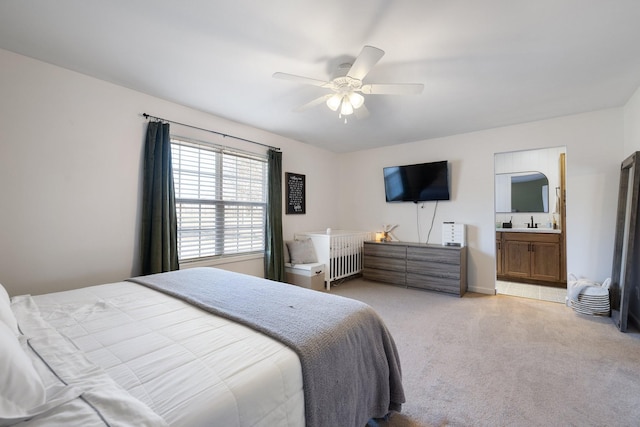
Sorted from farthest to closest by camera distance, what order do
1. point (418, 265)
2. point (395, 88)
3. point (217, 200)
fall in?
1. point (418, 265)
2. point (217, 200)
3. point (395, 88)

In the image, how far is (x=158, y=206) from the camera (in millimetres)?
2840

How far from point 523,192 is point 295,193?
4267 millimetres

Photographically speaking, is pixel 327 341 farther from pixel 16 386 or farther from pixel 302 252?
pixel 302 252

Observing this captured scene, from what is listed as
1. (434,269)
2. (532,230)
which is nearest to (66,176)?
(434,269)

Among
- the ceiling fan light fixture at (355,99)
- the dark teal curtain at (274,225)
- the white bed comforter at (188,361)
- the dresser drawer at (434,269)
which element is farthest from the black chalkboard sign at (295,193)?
the white bed comforter at (188,361)

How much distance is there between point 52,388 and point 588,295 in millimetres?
4484

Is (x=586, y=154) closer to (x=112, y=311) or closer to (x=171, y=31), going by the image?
(x=171, y=31)

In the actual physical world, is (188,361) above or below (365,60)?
below

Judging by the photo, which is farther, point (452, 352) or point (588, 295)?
point (588, 295)

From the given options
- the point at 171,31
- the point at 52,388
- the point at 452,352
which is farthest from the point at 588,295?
the point at 171,31

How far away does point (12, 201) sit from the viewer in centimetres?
217

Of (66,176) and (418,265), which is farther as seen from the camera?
(418,265)

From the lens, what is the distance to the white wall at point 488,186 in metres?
3.28

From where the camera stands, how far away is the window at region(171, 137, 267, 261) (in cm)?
324
